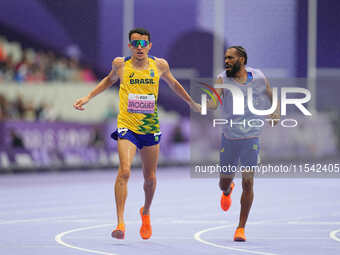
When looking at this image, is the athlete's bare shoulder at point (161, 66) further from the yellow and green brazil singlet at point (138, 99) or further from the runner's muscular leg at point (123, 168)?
the runner's muscular leg at point (123, 168)

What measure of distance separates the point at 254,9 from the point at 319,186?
13.2 m

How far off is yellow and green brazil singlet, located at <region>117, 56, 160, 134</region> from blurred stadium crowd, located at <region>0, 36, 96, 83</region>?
18055 millimetres

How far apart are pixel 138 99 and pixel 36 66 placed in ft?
63.8

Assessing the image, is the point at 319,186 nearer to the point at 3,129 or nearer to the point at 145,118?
the point at 3,129

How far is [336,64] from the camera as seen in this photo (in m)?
32.9

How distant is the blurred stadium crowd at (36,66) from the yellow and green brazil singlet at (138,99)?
711 inches

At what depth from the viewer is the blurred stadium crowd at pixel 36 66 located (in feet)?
87.7

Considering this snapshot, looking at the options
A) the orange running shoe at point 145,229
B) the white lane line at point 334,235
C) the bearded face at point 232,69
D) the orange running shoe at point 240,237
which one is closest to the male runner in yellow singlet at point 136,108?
the orange running shoe at point 145,229

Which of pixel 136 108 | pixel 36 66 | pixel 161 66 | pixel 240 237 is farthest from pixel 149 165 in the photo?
pixel 36 66

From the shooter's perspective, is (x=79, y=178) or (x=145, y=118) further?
(x=79, y=178)

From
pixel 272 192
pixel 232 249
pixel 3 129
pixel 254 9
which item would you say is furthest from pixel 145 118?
pixel 254 9

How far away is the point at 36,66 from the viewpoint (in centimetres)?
2772

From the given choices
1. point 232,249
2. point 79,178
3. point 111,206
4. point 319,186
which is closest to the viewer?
point 232,249

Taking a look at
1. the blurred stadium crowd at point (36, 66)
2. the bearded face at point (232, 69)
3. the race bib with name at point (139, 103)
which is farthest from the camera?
the blurred stadium crowd at point (36, 66)
